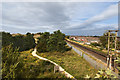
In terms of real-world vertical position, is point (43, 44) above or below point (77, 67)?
above

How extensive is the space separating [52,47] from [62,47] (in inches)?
140

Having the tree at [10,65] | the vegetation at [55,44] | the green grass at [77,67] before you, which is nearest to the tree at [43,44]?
the vegetation at [55,44]

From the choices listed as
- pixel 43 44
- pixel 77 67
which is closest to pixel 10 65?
pixel 77 67

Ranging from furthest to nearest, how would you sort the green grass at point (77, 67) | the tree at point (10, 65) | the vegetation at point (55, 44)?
the vegetation at point (55, 44), the green grass at point (77, 67), the tree at point (10, 65)

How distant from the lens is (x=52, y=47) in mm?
23062

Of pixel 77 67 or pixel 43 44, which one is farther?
pixel 43 44

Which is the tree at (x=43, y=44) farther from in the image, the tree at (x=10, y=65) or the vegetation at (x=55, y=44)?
the tree at (x=10, y=65)

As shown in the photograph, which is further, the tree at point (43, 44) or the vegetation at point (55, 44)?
the tree at point (43, 44)

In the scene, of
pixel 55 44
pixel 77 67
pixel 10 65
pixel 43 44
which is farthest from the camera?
pixel 43 44

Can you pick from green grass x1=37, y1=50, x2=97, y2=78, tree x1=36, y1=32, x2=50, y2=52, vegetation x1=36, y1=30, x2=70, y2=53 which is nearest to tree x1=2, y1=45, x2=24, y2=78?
green grass x1=37, y1=50, x2=97, y2=78

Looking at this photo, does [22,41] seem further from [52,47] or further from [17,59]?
[17,59]

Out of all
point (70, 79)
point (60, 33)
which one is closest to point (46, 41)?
point (60, 33)

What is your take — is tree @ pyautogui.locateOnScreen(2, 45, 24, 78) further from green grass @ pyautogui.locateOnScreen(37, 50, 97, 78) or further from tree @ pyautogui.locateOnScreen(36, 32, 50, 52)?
tree @ pyautogui.locateOnScreen(36, 32, 50, 52)

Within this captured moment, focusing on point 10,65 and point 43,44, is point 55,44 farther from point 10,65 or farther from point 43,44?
point 10,65
